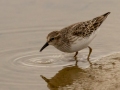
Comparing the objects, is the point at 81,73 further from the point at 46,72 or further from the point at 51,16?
the point at 51,16

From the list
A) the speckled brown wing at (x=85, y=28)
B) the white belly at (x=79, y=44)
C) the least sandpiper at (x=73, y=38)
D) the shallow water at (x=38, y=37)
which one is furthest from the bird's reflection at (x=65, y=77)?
the speckled brown wing at (x=85, y=28)

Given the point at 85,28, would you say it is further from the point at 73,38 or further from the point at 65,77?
the point at 65,77

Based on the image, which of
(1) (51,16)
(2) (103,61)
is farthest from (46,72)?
(1) (51,16)

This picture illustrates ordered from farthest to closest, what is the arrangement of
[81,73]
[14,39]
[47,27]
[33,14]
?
[33,14], [47,27], [14,39], [81,73]

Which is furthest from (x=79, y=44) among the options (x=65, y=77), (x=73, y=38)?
(x=65, y=77)

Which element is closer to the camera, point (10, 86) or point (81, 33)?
point (10, 86)

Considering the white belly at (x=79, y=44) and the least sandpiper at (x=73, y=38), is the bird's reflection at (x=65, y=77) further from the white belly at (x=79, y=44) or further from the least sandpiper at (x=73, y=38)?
the least sandpiper at (x=73, y=38)
